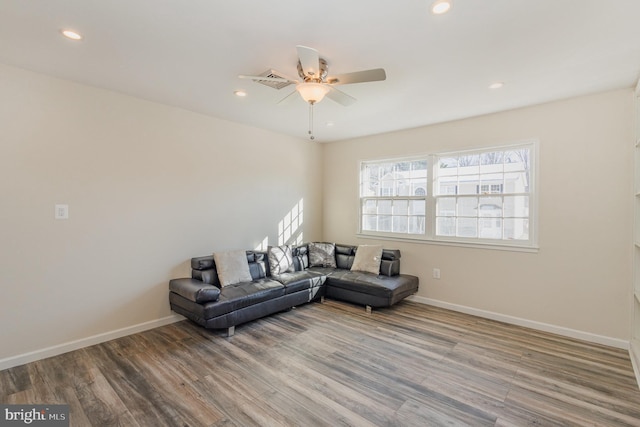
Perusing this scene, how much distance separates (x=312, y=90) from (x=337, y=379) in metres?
2.36

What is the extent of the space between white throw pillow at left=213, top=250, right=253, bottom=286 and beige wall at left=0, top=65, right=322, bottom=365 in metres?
0.32

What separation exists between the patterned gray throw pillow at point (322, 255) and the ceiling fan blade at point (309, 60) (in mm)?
3242

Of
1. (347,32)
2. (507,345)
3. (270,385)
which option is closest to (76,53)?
(347,32)

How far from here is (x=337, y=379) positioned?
248 centimetres

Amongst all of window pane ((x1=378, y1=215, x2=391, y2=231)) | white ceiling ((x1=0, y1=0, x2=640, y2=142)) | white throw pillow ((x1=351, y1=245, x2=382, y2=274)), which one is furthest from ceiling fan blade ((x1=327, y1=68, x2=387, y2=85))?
window pane ((x1=378, y1=215, x2=391, y2=231))

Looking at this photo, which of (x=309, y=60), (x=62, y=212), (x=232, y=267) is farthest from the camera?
(x=232, y=267)

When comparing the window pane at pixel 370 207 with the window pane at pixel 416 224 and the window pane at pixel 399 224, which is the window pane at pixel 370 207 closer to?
the window pane at pixel 399 224

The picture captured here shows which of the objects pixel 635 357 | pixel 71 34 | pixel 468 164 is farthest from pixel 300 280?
pixel 635 357

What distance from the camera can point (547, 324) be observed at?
3.46 m

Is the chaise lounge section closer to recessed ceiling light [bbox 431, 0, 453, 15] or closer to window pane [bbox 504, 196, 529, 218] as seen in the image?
window pane [bbox 504, 196, 529, 218]

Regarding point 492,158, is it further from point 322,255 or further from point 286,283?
point 286,283

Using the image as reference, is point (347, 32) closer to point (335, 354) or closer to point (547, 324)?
point (335, 354)

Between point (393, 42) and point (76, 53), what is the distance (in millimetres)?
2510

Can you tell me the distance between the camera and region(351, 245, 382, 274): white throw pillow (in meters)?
4.54
